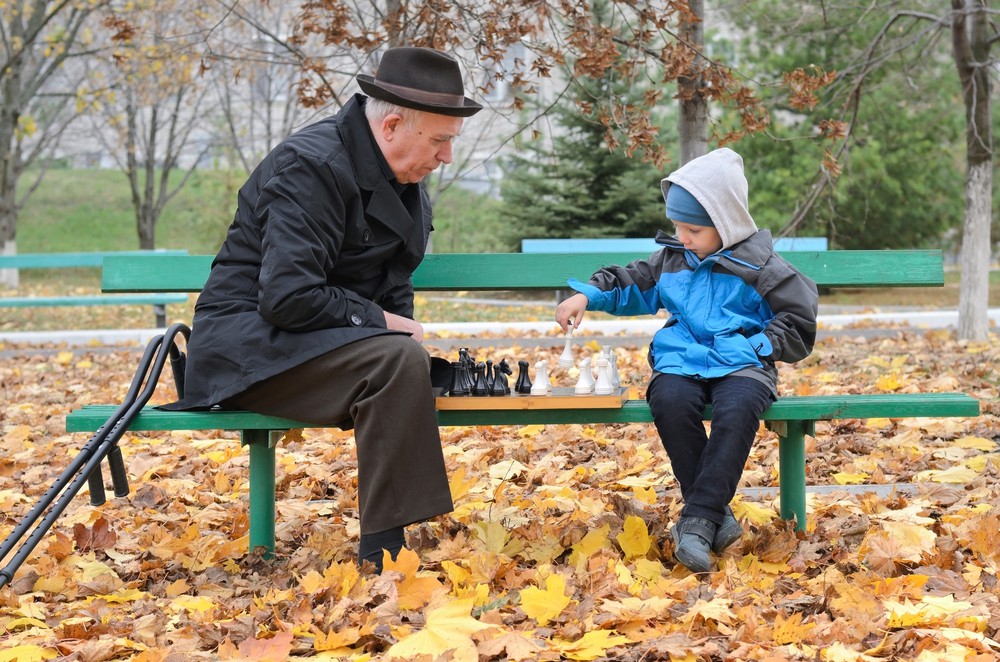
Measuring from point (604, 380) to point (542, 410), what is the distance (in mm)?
220

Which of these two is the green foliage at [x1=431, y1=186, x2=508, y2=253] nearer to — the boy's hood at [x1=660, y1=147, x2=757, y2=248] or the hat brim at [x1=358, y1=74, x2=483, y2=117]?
the boy's hood at [x1=660, y1=147, x2=757, y2=248]

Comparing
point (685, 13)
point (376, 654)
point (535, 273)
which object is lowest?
point (376, 654)

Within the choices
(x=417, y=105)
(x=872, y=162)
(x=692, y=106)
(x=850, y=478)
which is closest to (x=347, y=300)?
(x=417, y=105)

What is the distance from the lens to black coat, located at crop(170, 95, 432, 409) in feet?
11.5

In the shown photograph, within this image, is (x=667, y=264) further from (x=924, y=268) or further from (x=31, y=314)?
(x=31, y=314)

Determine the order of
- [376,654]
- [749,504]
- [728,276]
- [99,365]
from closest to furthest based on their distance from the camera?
[376,654] → [728,276] → [749,504] → [99,365]

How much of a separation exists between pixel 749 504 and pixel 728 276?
891mm

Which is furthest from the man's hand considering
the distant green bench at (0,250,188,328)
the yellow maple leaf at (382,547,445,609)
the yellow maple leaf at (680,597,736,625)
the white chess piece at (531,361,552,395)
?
the distant green bench at (0,250,188,328)

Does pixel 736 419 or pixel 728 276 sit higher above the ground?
pixel 728 276

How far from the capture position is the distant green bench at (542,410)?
3.60 meters

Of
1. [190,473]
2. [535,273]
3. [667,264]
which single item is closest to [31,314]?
[190,473]

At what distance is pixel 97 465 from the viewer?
351cm

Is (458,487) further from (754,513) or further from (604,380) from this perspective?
(754,513)

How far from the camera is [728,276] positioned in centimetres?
384
